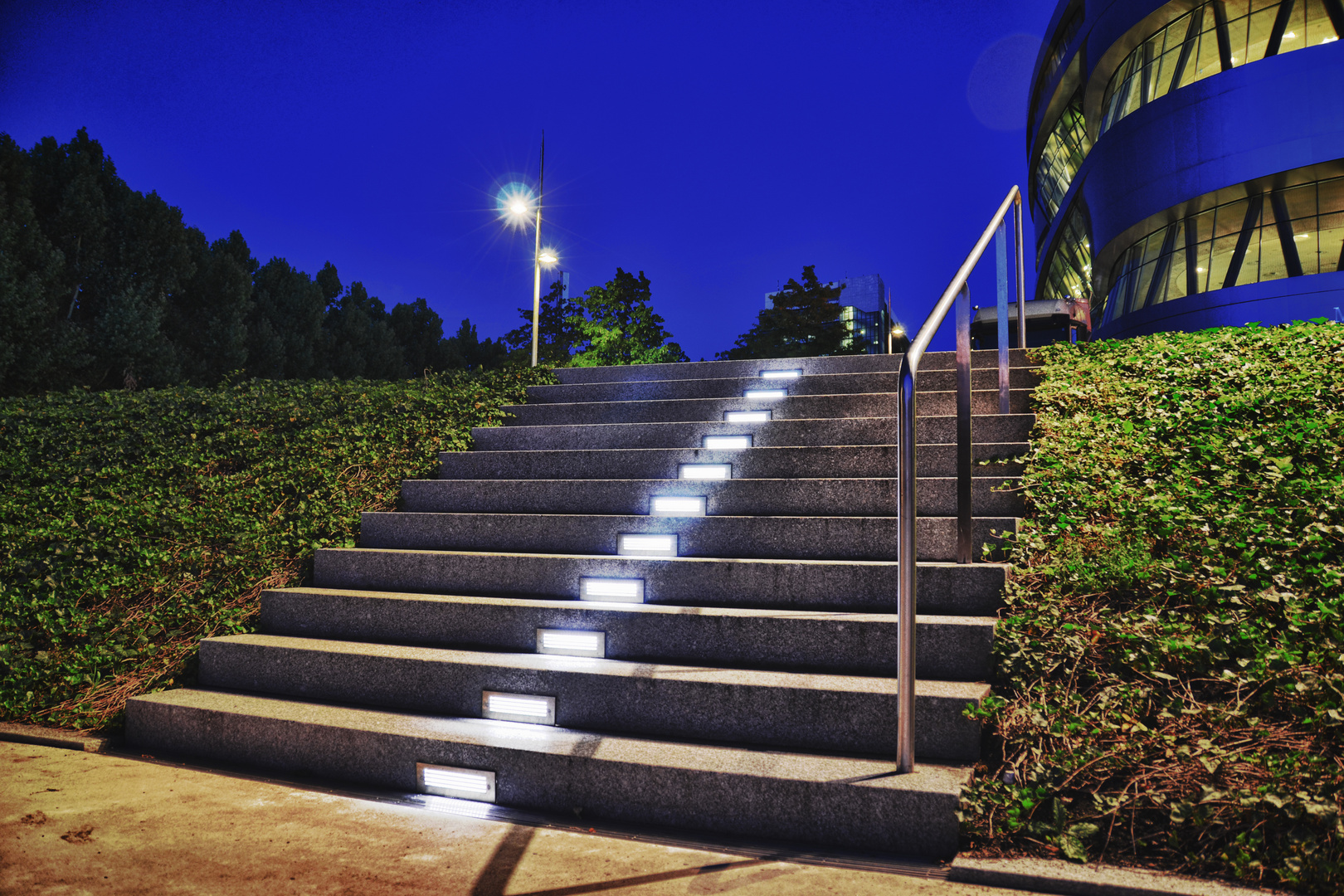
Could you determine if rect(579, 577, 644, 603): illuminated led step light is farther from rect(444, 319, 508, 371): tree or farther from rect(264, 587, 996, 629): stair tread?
rect(444, 319, 508, 371): tree

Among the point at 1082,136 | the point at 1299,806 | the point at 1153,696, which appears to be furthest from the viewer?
the point at 1082,136

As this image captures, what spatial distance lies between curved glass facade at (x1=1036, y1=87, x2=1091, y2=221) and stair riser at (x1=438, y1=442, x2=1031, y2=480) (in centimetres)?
2332

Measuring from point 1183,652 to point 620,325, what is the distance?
2246 cm

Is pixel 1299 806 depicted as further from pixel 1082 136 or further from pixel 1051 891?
pixel 1082 136

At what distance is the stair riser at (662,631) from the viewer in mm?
2670

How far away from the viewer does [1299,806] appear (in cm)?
184

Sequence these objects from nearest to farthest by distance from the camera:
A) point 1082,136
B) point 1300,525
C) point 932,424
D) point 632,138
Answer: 1. point 1300,525
2. point 932,424
3. point 1082,136
4. point 632,138

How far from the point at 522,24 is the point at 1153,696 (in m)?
134

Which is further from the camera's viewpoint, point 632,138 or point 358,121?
point 632,138

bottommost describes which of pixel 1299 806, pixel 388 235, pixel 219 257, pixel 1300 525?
pixel 1299 806

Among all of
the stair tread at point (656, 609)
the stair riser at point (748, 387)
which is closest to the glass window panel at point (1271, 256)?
the stair riser at point (748, 387)

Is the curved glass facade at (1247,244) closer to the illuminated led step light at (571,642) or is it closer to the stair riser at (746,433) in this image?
the stair riser at (746,433)

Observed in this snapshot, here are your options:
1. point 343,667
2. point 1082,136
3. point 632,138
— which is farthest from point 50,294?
A: point 632,138

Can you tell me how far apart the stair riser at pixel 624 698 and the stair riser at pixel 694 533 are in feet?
Result: 2.73
